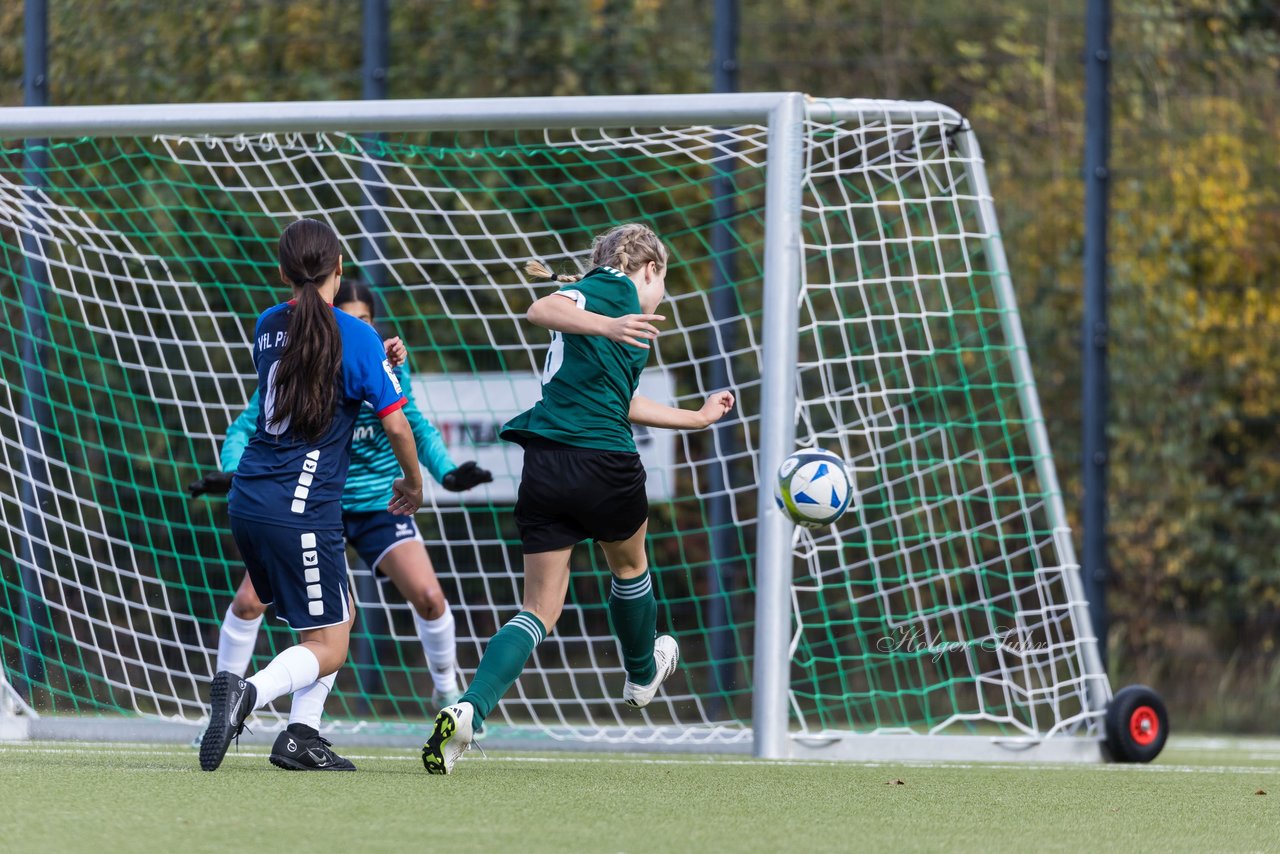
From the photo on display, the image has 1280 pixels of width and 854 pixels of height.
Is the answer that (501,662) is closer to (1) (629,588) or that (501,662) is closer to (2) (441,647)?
(1) (629,588)

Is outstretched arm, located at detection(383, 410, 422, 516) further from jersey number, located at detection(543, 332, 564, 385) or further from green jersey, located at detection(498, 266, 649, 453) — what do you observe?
jersey number, located at detection(543, 332, 564, 385)

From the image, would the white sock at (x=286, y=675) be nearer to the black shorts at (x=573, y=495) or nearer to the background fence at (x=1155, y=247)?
the black shorts at (x=573, y=495)

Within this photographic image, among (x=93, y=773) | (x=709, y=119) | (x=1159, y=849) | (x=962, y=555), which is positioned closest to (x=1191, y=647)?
(x=962, y=555)

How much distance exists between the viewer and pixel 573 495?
14.6ft

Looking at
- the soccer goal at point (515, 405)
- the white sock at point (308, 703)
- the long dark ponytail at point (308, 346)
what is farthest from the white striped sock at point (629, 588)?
the soccer goal at point (515, 405)

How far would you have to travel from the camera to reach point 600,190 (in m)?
7.89

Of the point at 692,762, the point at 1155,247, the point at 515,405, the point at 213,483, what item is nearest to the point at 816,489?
the point at 692,762

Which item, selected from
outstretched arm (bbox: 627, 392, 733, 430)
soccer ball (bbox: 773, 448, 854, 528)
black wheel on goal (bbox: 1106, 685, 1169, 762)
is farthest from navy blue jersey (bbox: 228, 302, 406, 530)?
black wheel on goal (bbox: 1106, 685, 1169, 762)

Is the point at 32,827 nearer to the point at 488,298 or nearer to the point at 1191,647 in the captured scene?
the point at 488,298

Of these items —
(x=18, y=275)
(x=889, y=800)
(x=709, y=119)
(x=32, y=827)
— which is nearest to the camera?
(x=32, y=827)

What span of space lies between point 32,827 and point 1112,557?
5.73 meters

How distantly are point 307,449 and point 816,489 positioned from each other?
145cm

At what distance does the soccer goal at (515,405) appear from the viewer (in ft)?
20.0

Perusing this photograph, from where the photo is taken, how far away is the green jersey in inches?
175
